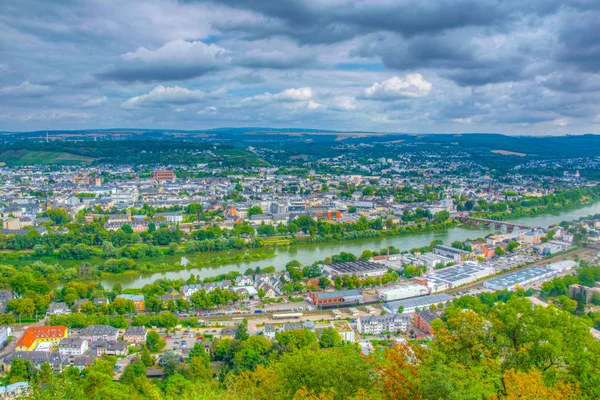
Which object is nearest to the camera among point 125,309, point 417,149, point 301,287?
point 125,309

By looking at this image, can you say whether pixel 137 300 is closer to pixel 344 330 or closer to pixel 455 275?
pixel 344 330

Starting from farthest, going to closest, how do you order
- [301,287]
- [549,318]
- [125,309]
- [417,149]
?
[417,149]
[301,287]
[125,309]
[549,318]

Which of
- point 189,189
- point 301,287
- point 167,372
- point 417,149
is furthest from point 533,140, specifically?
point 167,372

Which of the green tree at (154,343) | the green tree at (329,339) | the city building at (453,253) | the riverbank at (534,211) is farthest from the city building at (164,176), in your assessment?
the green tree at (329,339)

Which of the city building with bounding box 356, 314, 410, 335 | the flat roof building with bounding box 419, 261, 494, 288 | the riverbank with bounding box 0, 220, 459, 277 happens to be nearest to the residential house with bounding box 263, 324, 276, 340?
the city building with bounding box 356, 314, 410, 335

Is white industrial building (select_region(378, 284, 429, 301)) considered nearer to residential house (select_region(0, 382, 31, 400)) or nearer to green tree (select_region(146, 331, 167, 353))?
green tree (select_region(146, 331, 167, 353))

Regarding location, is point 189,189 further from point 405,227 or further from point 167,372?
point 167,372
